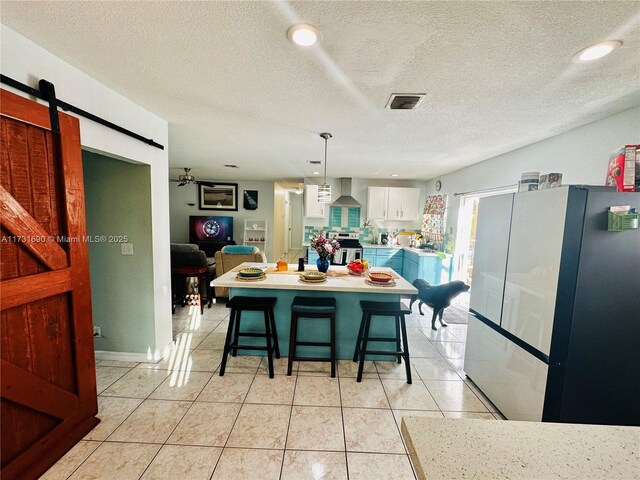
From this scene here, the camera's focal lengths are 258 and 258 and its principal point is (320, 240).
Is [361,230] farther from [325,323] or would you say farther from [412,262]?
[325,323]

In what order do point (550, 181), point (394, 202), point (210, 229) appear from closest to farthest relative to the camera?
point (550, 181), point (394, 202), point (210, 229)

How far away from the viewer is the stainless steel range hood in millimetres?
5523

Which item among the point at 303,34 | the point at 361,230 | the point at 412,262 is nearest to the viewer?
the point at 303,34

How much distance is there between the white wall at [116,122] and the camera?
4.64ft

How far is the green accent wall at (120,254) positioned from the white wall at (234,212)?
4307 millimetres

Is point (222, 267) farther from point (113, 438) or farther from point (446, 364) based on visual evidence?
point (446, 364)

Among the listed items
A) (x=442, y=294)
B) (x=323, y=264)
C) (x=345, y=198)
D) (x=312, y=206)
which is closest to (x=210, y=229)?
(x=312, y=206)

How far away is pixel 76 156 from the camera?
5.38 feet

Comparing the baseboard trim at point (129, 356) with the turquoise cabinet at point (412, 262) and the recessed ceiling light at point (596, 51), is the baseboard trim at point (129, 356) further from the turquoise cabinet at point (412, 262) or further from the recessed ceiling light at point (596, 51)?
the recessed ceiling light at point (596, 51)

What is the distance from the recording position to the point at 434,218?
536 cm

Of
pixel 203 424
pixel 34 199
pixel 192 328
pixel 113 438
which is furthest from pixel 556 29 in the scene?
pixel 192 328

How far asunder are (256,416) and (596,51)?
3033mm

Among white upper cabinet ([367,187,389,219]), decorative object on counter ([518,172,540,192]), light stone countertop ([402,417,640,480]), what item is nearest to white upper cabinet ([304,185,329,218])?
white upper cabinet ([367,187,389,219])

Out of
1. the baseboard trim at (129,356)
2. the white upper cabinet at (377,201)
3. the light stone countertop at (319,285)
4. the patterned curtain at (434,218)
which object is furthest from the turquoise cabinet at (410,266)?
the baseboard trim at (129,356)
